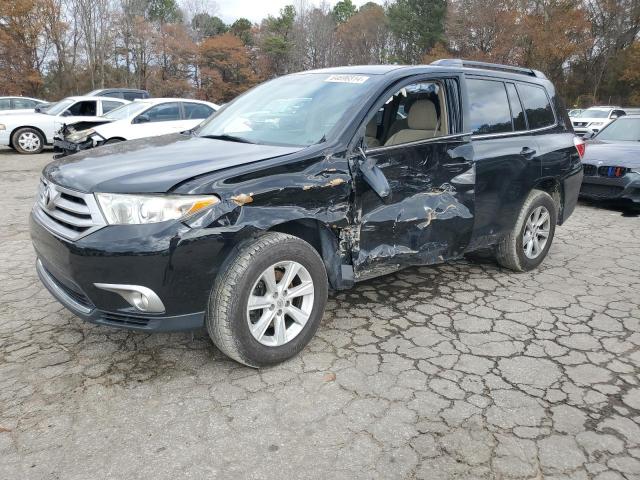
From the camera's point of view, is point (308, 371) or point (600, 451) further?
point (308, 371)

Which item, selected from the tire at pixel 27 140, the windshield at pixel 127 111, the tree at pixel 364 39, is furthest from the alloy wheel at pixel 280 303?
the tree at pixel 364 39

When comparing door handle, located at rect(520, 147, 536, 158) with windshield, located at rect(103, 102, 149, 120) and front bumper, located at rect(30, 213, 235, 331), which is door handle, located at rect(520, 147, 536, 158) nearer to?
front bumper, located at rect(30, 213, 235, 331)

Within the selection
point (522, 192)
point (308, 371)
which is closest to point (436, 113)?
point (522, 192)

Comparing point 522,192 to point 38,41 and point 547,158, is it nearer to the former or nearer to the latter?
point 547,158

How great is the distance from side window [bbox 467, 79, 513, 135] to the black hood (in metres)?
1.66

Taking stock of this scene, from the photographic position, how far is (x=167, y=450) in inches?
89.3

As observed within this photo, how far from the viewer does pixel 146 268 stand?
2.46 m

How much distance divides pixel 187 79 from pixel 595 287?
3946cm

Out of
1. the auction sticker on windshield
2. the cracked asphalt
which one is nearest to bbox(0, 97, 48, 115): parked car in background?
the cracked asphalt

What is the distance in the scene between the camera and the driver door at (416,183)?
127 inches

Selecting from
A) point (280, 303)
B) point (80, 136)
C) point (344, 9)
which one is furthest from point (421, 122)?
point (344, 9)

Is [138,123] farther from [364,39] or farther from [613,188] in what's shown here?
[364,39]

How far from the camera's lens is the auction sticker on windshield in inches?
137

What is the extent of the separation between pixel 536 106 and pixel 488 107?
0.82 meters
